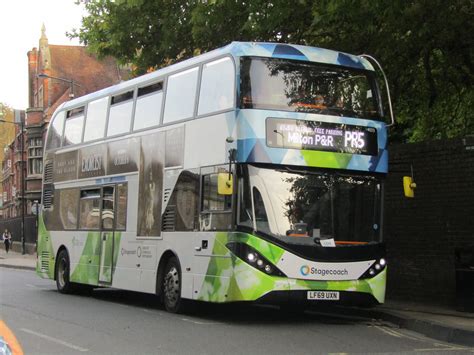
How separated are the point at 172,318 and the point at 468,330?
4824 millimetres

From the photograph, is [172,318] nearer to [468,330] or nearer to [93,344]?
[93,344]

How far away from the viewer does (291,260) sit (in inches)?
420

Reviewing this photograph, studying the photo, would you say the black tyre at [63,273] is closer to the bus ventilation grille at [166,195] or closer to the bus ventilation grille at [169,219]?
the bus ventilation grille at [169,219]

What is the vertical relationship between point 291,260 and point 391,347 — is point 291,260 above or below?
above

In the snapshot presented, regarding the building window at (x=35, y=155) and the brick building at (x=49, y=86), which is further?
the building window at (x=35, y=155)

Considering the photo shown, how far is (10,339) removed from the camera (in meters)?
9.27

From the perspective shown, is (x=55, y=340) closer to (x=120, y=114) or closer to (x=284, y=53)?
(x=284, y=53)

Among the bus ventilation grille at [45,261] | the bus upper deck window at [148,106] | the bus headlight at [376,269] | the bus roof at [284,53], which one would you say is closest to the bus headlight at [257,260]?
Answer: the bus headlight at [376,269]

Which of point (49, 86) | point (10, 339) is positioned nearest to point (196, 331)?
point (10, 339)

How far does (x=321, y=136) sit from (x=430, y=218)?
367 centimetres

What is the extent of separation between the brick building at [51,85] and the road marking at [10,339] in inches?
1657

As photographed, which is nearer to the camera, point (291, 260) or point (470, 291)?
point (291, 260)

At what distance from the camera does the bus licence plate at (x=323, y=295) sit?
425 inches

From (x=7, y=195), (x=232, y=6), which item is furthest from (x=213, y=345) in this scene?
(x=7, y=195)
